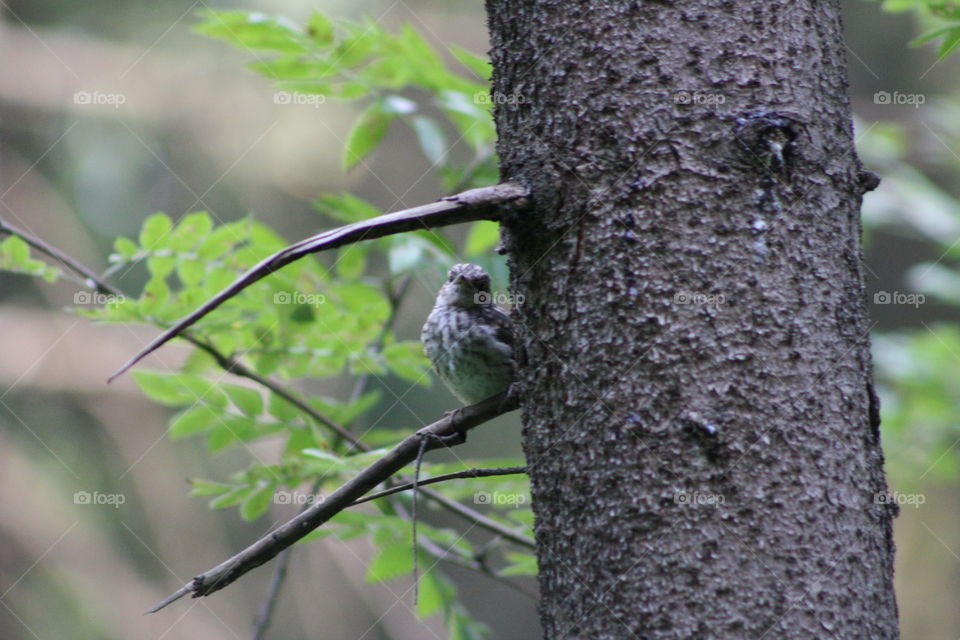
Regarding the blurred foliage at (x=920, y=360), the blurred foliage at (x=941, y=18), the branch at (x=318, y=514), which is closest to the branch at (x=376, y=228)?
the branch at (x=318, y=514)

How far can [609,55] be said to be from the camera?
63.1 inches

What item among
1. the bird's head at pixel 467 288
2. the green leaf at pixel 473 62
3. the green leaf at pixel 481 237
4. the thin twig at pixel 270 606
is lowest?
the thin twig at pixel 270 606

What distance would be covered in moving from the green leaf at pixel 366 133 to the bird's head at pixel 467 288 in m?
0.57

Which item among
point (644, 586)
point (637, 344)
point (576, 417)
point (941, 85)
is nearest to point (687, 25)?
point (637, 344)

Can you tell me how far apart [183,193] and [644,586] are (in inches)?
332

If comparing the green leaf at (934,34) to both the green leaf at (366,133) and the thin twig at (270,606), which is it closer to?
the green leaf at (366,133)

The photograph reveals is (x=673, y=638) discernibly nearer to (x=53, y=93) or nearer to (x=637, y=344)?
(x=637, y=344)

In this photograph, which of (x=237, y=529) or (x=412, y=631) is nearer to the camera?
(x=412, y=631)

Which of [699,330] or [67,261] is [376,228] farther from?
[67,261]

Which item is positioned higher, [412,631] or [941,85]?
[941,85]

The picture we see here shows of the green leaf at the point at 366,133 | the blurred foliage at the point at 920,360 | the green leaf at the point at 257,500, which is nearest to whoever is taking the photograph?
the green leaf at the point at 257,500

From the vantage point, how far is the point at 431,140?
11.5ft

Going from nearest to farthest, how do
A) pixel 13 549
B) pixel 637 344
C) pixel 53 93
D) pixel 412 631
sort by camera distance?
pixel 637 344 < pixel 412 631 < pixel 13 549 < pixel 53 93

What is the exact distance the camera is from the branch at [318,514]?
1.54 metres
